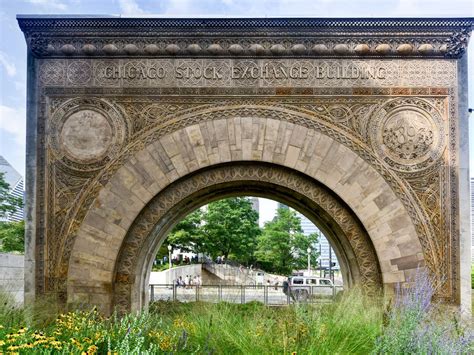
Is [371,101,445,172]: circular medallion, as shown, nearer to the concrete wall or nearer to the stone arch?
the stone arch

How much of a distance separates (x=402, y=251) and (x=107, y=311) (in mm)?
5214

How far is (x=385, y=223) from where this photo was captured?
8.64 m

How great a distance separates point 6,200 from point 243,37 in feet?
35.5

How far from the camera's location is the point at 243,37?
8961 mm

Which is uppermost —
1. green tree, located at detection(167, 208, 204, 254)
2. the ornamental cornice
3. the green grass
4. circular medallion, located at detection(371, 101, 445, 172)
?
the ornamental cornice

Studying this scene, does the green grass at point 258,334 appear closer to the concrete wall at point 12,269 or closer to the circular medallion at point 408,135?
the circular medallion at point 408,135

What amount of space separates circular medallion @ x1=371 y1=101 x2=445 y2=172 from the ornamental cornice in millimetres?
1021

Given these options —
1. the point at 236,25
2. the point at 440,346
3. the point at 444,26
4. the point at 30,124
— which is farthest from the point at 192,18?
Answer: the point at 440,346

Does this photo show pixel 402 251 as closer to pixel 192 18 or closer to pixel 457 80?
pixel 457 80

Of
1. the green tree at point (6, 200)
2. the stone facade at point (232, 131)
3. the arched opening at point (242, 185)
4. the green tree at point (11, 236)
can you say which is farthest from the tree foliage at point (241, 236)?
the stone facade at point (232, 131)

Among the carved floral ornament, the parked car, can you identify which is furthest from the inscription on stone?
the parked car

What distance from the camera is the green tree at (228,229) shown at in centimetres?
3262

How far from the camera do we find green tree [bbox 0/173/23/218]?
15.9 metres

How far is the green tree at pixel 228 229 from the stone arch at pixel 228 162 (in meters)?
23.4
